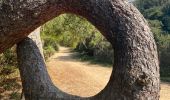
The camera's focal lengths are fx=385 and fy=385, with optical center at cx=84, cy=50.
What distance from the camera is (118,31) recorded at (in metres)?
3.91

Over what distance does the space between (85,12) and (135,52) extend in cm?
73

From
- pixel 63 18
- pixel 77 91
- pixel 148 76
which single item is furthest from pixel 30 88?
pixel 77 91

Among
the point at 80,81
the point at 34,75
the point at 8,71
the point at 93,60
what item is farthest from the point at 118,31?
the point at 93,60

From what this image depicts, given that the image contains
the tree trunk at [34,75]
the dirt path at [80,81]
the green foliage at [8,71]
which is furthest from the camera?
the dirt path at [80,81]

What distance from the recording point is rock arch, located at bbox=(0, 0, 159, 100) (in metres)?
3.80

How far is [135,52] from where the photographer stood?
3.82 m

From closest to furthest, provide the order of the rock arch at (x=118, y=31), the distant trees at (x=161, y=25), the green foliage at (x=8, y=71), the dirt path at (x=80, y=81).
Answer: the rock arch at (x=118, y=31)
the green foliage at (x=8, y=71)
the dirt path at (x=80, y=81)
the distant trees at (x=161, y=25)

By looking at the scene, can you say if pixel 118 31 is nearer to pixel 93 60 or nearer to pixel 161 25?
pixel 93 60

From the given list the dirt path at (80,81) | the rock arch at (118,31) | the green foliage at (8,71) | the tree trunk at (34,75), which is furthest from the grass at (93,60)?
the rock arch at (118,31)

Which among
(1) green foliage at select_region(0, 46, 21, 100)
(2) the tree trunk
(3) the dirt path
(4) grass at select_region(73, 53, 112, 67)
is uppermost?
(2) the tree trunk

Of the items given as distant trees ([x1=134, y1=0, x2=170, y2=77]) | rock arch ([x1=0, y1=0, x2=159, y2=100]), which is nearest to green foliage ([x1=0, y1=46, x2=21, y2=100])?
rock arch ([x1=0, y1=0, x2=159, y2=100])

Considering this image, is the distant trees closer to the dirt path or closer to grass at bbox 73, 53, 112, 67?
the dirt path

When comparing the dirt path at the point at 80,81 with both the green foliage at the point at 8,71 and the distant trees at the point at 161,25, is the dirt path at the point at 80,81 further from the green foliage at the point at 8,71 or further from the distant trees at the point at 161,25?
the green foliage at the point at 8,71

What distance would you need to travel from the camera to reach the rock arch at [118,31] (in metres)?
3.80
